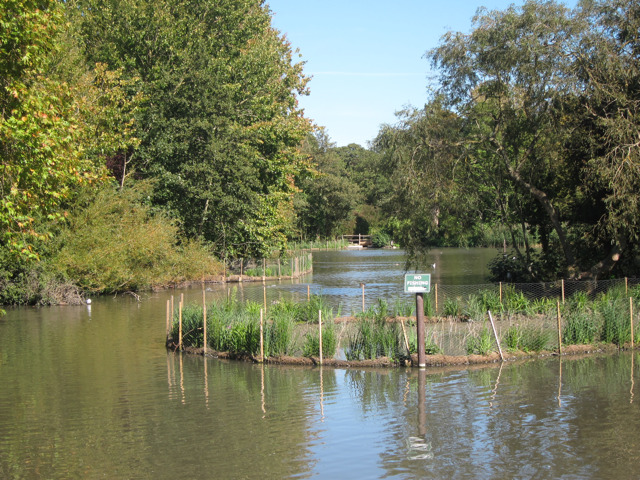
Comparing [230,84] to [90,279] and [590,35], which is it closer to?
[90,279]

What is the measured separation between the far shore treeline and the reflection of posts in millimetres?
A: 9205

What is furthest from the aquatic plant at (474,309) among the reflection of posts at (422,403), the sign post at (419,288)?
the reflection of posts at (422,403)

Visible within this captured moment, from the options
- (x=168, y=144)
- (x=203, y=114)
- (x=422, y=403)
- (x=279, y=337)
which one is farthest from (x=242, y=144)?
(x=422, y=403)

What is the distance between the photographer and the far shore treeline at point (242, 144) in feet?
55.4

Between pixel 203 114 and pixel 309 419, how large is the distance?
31.6 metres

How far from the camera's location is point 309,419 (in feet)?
41.8

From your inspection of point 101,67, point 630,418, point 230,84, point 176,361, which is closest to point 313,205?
point 230,84

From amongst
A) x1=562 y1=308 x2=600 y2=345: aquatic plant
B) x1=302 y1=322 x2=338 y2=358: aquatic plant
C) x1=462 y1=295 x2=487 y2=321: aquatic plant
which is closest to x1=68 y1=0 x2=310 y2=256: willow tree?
x1=462 y1=295 x2=487 y2=321: aquatic plant

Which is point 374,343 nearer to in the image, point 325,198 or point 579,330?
point 579,330

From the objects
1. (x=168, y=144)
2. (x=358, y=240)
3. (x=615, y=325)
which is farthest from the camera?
(x=358, y=240)

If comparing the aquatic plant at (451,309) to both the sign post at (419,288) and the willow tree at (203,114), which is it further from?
the willow tree at (203,114)

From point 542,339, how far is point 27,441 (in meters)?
13.1

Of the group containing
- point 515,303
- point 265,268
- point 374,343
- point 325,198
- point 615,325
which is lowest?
point 374,343

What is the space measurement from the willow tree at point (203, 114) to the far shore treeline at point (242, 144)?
0.14 metres
